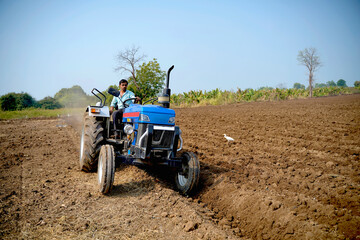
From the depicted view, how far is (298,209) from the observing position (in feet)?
11.2

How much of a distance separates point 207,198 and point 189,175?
0.56 metres

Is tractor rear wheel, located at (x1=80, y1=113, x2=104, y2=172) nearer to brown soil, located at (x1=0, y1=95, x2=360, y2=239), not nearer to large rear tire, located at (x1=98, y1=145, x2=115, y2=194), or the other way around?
brown soil, located at (x1=0, y1=95, x2=360, y2=239)

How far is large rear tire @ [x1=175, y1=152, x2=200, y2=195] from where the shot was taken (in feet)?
13.5

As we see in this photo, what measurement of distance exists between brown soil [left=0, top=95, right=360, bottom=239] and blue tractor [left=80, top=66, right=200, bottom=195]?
341mm

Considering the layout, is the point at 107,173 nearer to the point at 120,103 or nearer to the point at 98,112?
the point at 98,112

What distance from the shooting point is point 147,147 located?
12.9ft

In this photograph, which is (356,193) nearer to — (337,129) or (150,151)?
(150,151)

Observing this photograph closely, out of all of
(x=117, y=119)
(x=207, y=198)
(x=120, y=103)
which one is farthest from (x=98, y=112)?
(x=207, y=198)

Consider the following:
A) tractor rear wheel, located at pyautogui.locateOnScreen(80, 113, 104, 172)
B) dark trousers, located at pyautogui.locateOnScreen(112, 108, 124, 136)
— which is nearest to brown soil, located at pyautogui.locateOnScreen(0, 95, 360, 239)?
tractor rear wheel, located at pyautogui.locateOnScreen(80, 113, 104, 172)

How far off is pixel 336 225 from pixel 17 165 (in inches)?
238

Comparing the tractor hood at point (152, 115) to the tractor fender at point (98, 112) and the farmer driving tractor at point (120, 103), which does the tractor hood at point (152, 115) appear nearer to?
the farmer driving tractor at point (120, 103)

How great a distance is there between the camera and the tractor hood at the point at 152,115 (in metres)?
4.00

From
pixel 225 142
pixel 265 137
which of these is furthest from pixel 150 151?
pixel 265 137

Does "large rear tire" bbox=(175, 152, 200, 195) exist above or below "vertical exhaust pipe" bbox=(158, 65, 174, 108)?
below
